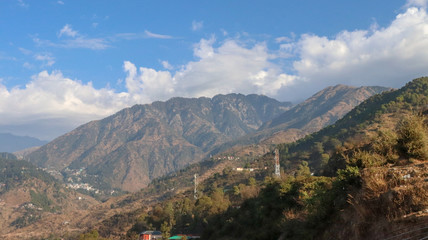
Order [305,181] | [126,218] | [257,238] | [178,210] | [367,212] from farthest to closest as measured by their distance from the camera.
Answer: [126,218] → [178,210] → [305,181] → [257,238] → [367,212]

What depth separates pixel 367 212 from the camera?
11.2 metres

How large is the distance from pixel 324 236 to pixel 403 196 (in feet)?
13.8

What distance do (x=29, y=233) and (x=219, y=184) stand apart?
393 feet

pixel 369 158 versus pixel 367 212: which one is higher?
pixel 369 158

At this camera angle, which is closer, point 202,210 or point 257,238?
point 257,238

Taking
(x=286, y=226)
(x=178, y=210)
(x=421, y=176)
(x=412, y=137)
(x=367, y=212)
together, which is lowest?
(x=178, y=210)

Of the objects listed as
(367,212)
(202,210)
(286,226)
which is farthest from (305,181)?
(202,210)

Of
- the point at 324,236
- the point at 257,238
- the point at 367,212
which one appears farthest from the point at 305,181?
the point at 367,212

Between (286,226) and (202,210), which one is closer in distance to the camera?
(286,226)

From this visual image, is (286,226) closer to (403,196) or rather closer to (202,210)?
(403,196)

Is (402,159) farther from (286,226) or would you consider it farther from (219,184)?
(219,184)

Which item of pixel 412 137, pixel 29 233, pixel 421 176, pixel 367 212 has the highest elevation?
pixel 412 137

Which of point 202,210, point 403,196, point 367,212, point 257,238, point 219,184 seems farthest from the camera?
point 219,184

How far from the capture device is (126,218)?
503 ft
